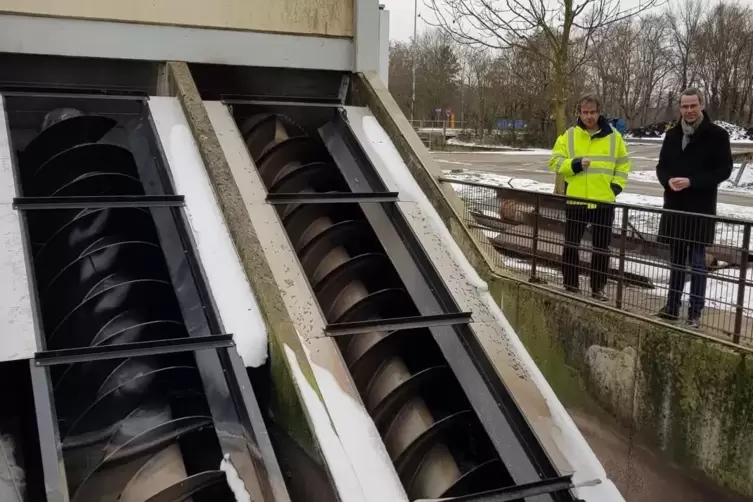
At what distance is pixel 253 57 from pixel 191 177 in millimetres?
1555

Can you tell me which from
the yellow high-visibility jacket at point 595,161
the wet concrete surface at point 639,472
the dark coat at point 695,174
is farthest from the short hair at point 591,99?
the wet concrete surface at point 639,472

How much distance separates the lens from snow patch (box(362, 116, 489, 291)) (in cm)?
416

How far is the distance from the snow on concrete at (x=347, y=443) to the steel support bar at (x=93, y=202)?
1.26 meters

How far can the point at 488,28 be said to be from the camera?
13141mm

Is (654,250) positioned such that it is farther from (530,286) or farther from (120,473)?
(120,473)

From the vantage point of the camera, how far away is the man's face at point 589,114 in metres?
5.78

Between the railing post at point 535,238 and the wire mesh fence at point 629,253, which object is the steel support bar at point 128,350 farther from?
the railing post at point 535,238

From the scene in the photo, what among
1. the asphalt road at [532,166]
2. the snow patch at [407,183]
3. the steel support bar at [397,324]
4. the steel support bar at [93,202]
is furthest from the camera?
the asphalt road at [532,166]

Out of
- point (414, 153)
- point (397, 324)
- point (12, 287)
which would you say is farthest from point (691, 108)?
point (12, 287)

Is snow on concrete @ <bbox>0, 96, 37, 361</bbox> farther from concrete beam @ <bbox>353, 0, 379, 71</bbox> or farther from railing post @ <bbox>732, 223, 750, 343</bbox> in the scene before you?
railing post @ <bbox>732, 223, 750, 343</bbox>

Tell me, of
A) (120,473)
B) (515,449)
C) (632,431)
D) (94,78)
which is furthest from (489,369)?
(94,78)

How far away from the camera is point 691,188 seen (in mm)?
5469

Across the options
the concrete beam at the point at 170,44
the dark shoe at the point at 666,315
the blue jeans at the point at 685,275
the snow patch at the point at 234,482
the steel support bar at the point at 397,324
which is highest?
the concrete beam at the point at 170,44

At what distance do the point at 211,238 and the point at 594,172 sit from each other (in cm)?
346
